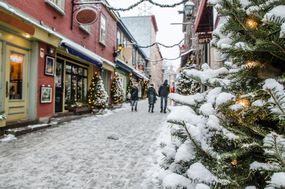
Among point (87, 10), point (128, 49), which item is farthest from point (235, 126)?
point (128, 49)

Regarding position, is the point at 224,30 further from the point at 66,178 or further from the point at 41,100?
the point at 41,100

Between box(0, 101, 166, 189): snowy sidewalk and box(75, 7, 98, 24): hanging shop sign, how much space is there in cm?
511

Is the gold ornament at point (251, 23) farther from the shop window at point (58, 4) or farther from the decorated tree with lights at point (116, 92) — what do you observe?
the decorated tree with lights at point (116, 92)

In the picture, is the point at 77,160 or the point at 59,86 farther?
the point at 59,86

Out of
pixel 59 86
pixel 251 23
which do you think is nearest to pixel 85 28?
pixel 59 86

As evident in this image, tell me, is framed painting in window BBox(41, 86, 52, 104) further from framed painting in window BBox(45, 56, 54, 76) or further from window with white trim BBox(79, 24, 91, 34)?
window with white trim BBox(79, 24, 91, 34)

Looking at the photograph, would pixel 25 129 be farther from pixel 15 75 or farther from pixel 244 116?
pixel 244 116

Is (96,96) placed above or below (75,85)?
below

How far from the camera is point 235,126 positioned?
1556mm

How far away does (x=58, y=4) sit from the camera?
10641mm

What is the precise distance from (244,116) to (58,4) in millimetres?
10713

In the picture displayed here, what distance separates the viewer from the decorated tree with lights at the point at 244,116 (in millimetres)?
1353

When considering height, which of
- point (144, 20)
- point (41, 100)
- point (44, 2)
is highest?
point (144, 20)

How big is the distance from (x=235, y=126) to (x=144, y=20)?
45.9 meters
